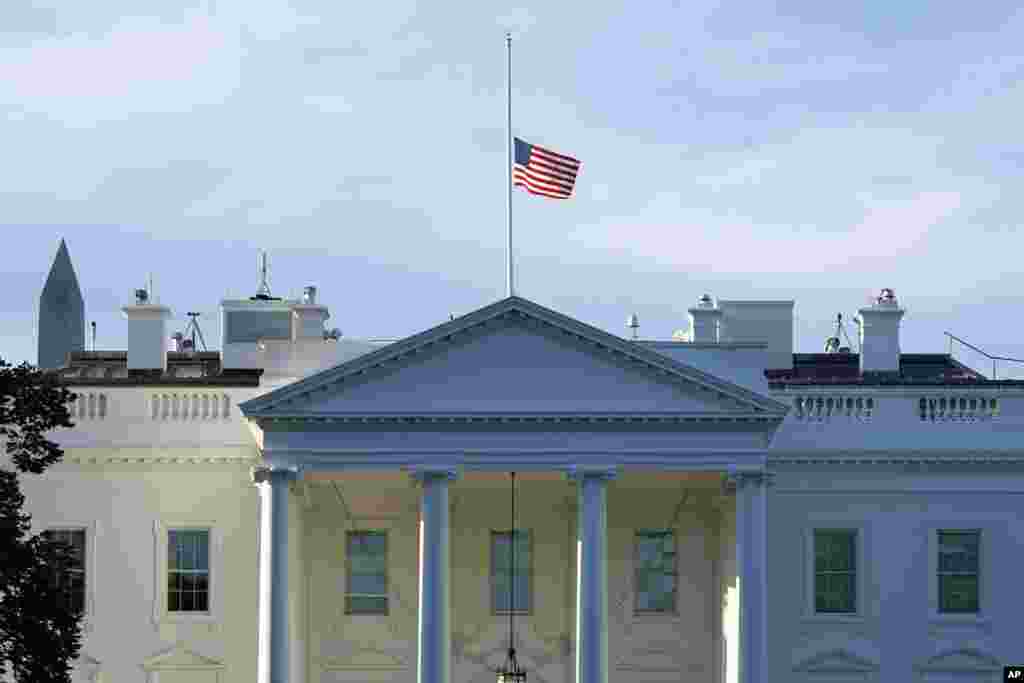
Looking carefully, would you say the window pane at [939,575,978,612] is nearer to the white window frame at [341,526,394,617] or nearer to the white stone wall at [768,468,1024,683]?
the white stone wall at [768,468,1024,683]

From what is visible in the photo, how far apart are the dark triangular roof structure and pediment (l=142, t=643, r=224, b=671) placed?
22.1m

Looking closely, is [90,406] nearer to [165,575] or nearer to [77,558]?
[77,558]

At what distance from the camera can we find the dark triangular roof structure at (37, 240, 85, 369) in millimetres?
75062

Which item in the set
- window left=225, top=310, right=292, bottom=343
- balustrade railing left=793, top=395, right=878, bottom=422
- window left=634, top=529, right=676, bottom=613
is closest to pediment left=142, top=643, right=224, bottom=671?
window left=634, top=529, right=676, bottom=613

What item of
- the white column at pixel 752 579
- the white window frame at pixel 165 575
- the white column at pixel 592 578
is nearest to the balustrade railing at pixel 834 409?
the white column at pixel 752 579

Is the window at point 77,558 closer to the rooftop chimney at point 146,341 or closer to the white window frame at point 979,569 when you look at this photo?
the rooftop chimney at point 146,341

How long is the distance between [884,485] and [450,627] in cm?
898

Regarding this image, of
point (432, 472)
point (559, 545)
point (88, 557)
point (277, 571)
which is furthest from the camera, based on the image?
point (559, 545)

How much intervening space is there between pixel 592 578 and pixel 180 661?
8.53 meters

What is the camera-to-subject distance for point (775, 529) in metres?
53.7

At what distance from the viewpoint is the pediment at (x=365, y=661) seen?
53.8 m

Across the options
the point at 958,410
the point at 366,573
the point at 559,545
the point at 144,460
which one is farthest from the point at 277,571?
the point at 958,410

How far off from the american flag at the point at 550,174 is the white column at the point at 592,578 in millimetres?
6099

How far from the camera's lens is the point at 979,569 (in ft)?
176
